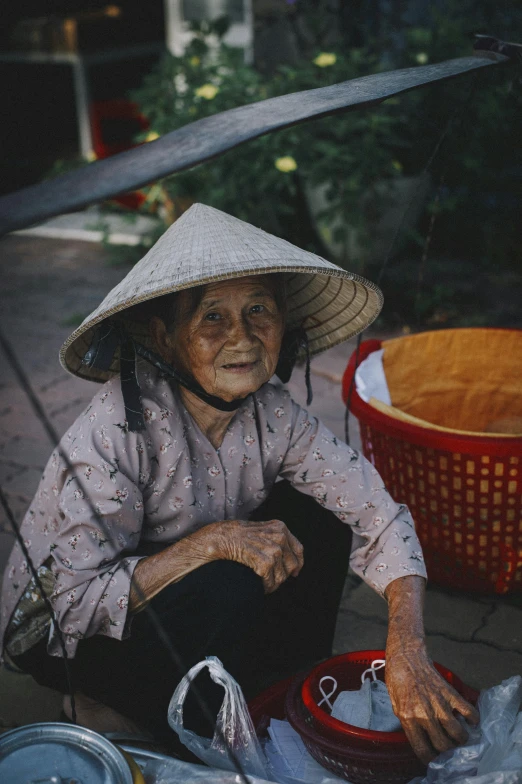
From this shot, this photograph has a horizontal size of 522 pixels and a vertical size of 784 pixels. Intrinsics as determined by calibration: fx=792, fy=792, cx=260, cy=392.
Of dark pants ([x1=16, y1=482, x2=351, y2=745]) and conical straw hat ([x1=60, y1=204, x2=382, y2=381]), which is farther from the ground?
conical straw hat ([x1=60, y1=204, x2=382, y2=381])

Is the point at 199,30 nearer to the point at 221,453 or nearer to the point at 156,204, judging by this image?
the point at 156,204

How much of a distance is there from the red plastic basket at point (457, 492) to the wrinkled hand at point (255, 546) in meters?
0.60

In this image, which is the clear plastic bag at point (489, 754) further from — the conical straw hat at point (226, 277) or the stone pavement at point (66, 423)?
the conical straw hat at point (226, 277)

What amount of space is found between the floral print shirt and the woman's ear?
6cm

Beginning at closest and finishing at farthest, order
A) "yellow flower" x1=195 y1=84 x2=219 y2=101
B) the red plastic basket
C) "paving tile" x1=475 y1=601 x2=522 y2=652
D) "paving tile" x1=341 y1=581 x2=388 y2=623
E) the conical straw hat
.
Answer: the conical straw hat → the red plastic basket → "paving tile" x1=475 y1=601 x2=522 y2=652 → "paving tile" x1=341 y1=581 x2=388 y2=623 → "yellow flower" x1=195 y1=84 x2=219 y2=101

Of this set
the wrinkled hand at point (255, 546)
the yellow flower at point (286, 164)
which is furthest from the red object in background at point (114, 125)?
the wrinkled hand at point (255, 546)

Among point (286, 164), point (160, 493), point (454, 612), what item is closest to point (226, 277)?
point (160, 493)

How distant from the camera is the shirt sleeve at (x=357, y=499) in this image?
6.02 ft

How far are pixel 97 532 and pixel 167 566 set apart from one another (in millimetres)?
170

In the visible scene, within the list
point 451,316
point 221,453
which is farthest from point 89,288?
point 221,453

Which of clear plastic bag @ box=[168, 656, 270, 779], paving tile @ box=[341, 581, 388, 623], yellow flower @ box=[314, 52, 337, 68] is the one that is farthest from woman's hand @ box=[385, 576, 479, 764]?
yellow flower @ box=[314, 52, 337, 68]

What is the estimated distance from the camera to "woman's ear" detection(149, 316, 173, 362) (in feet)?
6.02

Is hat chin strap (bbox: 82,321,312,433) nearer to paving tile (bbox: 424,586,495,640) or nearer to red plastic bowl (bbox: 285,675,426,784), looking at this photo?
red plastic bowl (bbox: 285,675,426,784)

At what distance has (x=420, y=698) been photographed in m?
1.52
